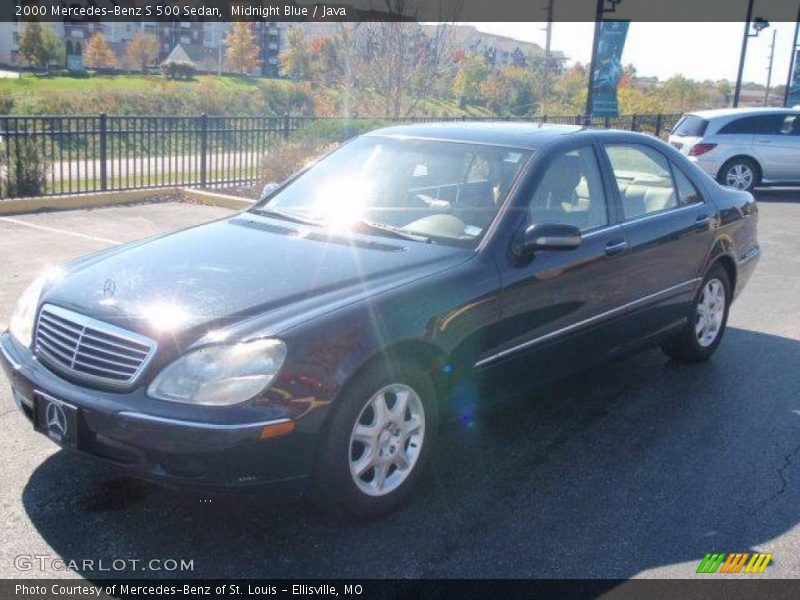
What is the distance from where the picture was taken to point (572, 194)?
16.1ft

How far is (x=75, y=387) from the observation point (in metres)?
3.46

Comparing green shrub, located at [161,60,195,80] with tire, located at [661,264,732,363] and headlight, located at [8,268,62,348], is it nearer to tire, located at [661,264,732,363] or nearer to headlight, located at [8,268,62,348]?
tire, located at [661,264,732,363]

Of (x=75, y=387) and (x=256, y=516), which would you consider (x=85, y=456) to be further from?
(x=256, y=516)

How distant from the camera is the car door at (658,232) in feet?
17.3

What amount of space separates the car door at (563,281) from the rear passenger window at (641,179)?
0.22 m

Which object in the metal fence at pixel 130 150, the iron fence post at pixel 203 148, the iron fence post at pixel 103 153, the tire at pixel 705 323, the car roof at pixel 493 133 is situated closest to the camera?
the car roof at pixel 493 133

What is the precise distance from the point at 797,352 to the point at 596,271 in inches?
105

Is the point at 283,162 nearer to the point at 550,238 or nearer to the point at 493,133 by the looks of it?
the point at 493,133

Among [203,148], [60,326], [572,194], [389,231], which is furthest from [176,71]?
[60,326]

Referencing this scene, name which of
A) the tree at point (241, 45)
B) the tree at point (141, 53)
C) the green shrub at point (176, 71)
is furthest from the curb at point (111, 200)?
the tree at point (141, 53)

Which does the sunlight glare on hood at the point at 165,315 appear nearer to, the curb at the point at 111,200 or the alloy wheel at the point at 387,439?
the alloy wheel at the point at 387,439

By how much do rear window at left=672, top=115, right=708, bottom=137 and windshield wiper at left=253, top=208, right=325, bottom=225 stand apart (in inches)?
536

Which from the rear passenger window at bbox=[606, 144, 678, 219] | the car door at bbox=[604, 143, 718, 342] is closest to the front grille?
the car door at bbox=[604, 143, 718, 342]

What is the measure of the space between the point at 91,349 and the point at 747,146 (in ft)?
51.5
